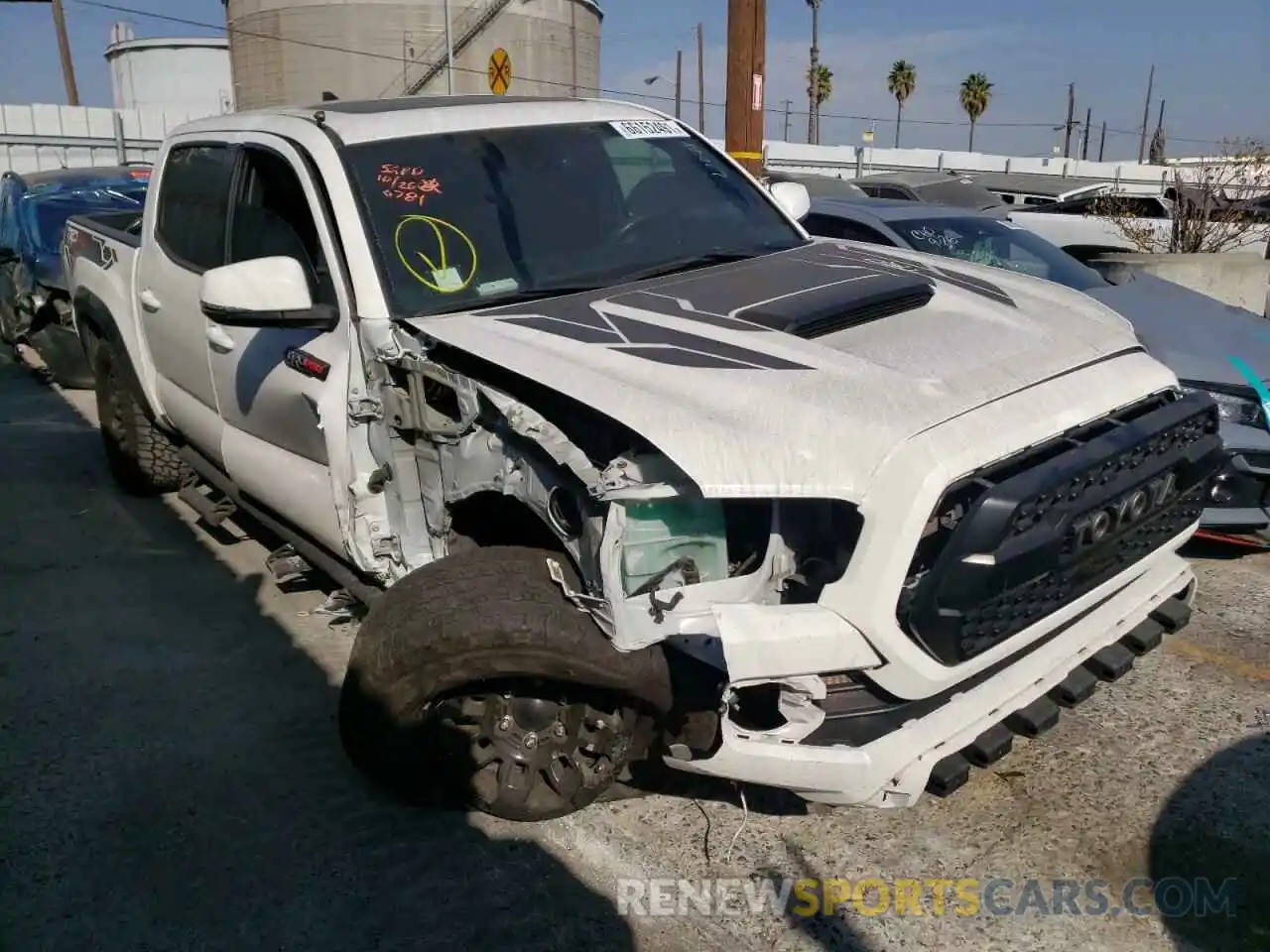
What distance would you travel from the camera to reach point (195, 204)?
14.8ft

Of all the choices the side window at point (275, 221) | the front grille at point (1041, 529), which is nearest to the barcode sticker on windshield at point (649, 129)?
the side window at point (275, 221)

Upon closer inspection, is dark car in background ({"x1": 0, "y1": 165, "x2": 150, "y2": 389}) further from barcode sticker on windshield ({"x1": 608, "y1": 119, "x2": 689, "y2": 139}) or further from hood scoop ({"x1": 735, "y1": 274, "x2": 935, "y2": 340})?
hood scoop ({"x1": 735, "y1": 274, "x2": 935, "y2": 340})

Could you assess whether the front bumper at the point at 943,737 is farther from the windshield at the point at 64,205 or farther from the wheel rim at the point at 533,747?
the windshield at the point at 64,205

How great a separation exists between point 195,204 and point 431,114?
1410 millimetres

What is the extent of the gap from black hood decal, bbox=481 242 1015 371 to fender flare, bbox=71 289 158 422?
302cm

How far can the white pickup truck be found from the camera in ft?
7.76

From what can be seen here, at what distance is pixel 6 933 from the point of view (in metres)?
2.72

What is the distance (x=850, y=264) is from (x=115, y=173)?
9479mm

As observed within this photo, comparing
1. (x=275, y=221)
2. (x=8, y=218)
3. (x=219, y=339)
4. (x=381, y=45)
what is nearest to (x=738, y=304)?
(x=275, y=221)

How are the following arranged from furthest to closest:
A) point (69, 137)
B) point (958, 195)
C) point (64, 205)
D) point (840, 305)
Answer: point (69, 137)
point (958, 195)
point (64, 205)
point (840, 305)

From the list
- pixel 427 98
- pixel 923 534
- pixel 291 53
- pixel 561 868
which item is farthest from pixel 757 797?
pixel 291 53

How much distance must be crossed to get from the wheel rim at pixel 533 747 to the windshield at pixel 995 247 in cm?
434

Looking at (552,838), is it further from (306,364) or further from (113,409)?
(113,409)

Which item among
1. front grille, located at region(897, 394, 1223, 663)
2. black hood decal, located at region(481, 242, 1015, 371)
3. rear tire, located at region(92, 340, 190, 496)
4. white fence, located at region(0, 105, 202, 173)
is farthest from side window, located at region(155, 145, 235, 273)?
white fence, located at region(0, 105, 202, 173)
